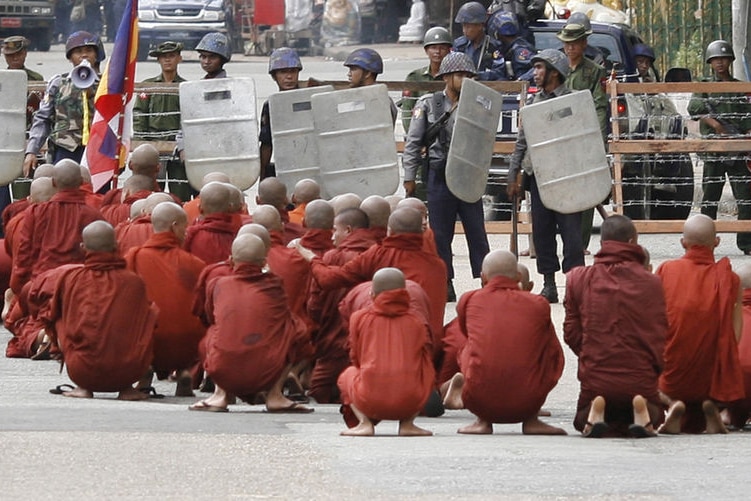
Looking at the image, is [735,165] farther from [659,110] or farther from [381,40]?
[381,40]

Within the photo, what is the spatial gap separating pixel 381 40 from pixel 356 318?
109ft

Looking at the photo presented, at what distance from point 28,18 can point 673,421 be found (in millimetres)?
30713

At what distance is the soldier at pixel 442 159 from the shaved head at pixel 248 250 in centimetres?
403

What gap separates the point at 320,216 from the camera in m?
11.3

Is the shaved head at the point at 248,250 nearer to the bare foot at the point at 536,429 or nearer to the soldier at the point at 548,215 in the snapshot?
the bare foot at the point at 536,429

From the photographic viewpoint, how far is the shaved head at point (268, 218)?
36.6ft

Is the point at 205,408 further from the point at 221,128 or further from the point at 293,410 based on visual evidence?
the point at 221,128

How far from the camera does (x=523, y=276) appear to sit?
1019 centimetres

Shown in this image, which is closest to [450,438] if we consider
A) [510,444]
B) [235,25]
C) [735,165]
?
[510,444]

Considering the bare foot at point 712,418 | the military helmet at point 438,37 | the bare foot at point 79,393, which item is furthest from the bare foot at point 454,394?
the military helmet at point 438,37

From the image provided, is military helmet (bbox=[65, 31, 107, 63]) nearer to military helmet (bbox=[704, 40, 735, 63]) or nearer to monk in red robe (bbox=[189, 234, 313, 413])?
military helmet (bbox=[704, 40, 735, 63])

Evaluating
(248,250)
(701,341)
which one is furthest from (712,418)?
(248,250)

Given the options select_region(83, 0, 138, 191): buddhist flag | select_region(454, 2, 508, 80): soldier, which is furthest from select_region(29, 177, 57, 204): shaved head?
select_region(454, 2, 508, 80): soldier

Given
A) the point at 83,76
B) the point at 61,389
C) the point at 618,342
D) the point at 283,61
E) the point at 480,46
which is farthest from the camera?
the point at 480,46
